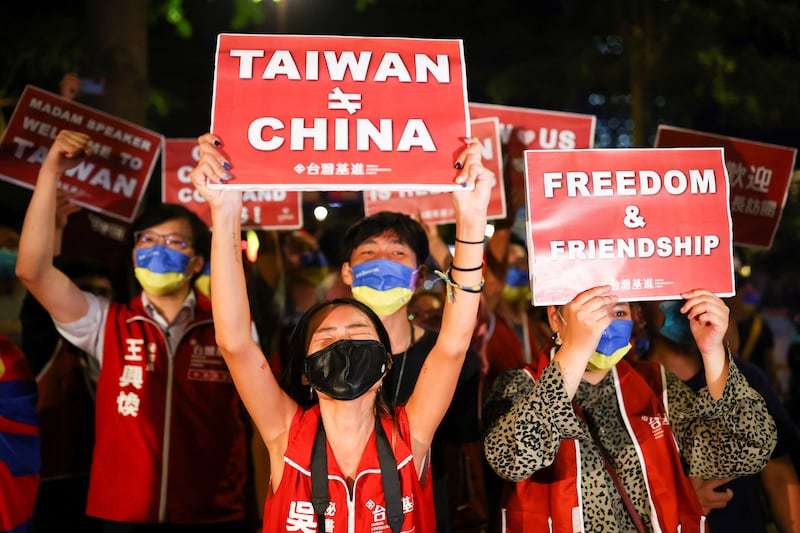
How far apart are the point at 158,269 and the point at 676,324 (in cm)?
240

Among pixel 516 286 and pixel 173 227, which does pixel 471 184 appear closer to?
pixel 173 227

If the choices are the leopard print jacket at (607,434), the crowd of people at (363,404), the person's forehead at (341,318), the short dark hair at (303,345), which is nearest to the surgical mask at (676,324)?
the crowd of people at (363,404)

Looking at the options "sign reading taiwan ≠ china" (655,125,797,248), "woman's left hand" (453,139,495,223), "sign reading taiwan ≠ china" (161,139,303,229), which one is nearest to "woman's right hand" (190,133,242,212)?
"woman's left hand" (453,139,495,223)

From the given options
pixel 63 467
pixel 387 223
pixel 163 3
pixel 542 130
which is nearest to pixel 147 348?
pixel 63 467

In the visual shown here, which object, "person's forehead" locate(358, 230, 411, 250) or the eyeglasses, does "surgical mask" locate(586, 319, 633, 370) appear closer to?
"person's forehead" locate(358, 230, 411, 250)

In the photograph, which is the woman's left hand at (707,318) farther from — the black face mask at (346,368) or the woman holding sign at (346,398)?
the black face mask at (346,368)

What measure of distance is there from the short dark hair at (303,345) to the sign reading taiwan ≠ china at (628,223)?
0.56m

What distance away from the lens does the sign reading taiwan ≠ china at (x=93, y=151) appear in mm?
4562

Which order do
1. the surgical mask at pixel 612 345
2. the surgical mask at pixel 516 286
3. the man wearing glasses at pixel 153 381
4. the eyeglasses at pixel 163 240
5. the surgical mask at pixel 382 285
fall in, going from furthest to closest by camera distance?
1. the surgical mask at pixel 516 286
2. the eyeglasses at pixel 163 240
3. the man wearing glasses at pixel 153 381
4. the surgical mask at pixel 382 285
5. the surgical mask at pixel 612 345

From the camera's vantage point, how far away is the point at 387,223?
12.1ft

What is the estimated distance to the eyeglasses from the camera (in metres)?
3.81

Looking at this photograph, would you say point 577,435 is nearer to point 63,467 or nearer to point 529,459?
point 529,459

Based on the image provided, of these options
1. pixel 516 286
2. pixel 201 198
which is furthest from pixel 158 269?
pixel 516 286

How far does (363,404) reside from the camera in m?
2.79
